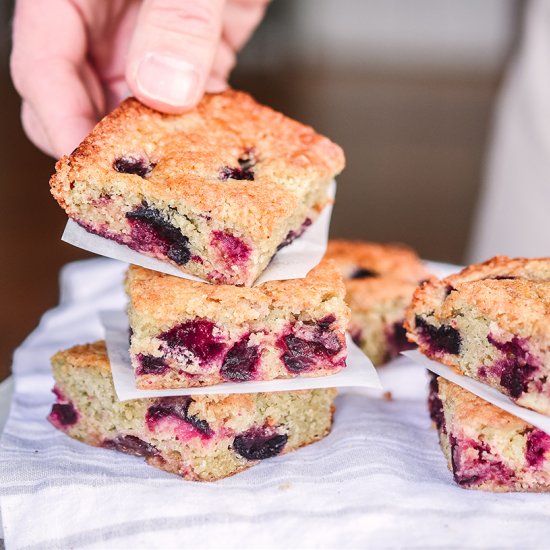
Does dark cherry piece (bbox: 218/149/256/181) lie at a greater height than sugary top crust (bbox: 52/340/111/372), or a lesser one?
greater

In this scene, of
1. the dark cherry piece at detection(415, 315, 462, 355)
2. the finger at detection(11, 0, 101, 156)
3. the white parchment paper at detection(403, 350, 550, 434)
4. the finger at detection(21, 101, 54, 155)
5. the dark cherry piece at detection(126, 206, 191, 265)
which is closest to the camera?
the white parchment paper at detection(403, 350, 550, 434)

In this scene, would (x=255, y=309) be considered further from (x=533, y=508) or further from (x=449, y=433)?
(x=533, y=508)

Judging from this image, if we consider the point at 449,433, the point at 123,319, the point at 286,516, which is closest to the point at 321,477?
the point at 286,516

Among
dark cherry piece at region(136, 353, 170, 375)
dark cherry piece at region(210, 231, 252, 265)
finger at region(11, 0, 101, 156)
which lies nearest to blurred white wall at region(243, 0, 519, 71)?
finger at region(11, 0, 101, 156)

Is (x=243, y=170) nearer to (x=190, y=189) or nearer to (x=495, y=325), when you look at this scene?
(x=190, y=189)

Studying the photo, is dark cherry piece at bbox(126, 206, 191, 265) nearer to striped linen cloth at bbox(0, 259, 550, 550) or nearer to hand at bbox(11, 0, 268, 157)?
hand at bbox(11, 0, 268, 157)

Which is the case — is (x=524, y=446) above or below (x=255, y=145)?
below
